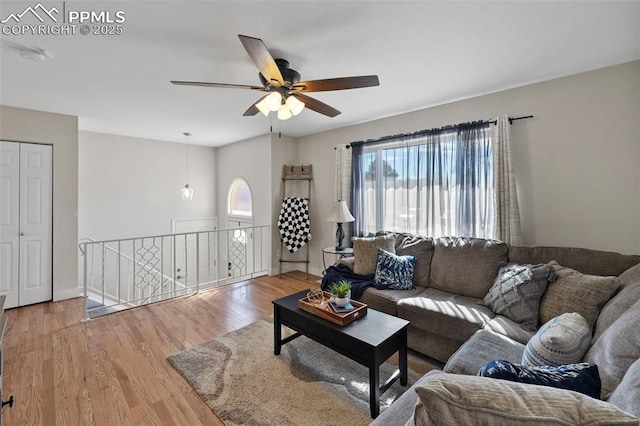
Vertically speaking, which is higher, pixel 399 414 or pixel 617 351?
pixel 617 351

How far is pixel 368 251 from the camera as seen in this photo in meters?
3.21

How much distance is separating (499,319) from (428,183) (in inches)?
70.8

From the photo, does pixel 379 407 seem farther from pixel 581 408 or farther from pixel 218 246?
pixel 218 246

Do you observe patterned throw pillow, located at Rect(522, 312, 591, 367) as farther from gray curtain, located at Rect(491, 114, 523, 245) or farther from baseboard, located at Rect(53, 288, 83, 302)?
baseboard, located at Rect(53, 288, 83, 302)

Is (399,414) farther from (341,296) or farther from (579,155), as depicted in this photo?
(579,155)

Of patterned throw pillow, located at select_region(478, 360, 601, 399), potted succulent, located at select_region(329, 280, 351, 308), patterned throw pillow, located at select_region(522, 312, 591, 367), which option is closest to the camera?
patterned throw pillow, located at select_region(478, 360, 601, 399)

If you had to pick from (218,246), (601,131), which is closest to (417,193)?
(601,131)

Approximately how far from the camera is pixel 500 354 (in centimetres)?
166

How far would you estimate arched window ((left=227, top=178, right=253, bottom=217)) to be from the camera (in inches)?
230

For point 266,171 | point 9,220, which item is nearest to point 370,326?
point 266,171

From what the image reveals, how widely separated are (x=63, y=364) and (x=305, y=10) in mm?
3292

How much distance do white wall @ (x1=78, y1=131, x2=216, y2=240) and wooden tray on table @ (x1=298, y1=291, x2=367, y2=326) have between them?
459 centimetres

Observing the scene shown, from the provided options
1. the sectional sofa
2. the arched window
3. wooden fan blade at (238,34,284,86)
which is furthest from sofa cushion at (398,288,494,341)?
the arched window

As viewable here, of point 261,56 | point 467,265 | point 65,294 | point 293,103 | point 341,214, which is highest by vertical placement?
point 261,56
